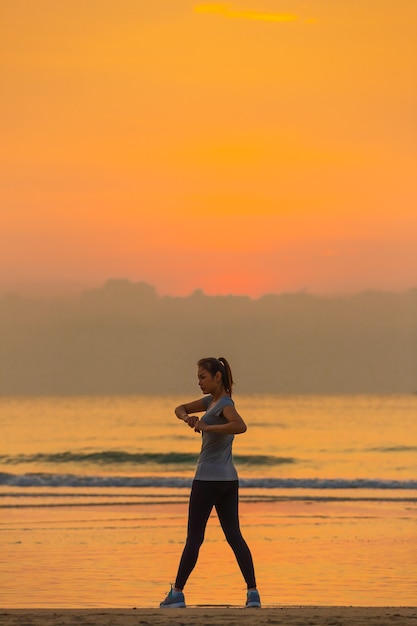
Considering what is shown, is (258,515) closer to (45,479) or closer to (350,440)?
→ (45,479)

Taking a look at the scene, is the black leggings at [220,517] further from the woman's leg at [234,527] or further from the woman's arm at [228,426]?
the woman's arm at [228,426]

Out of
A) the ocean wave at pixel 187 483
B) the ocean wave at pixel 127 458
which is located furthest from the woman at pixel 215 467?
the ocean wave at pixel 127 458

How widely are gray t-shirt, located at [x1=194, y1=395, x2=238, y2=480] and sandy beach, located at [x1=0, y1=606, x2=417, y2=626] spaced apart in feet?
3.09

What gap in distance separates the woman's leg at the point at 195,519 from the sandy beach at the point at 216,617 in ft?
1.53

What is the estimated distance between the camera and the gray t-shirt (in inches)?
358

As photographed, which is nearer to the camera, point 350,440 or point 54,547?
point 54,547

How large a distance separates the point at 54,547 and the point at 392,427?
1656 inches

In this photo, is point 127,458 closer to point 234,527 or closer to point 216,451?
point 234,527

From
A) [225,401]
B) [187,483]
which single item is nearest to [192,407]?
[225,401]

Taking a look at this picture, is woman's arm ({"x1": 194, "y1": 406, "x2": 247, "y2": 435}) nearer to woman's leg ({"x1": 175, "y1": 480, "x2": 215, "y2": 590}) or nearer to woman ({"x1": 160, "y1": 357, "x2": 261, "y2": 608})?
woman ({"x1": 160, "y1": 357, "x2": 261, "y2": 608})

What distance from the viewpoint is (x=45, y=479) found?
31047mm

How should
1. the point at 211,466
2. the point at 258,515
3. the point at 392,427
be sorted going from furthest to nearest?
1. the point at 392,427
2. the point at 258,515
3. the point at 211,466

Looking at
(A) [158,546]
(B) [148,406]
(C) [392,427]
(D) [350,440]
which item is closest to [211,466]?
(A) [158,546]

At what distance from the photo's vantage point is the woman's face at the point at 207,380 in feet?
29.8
